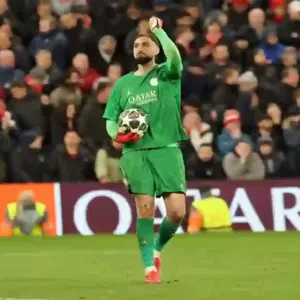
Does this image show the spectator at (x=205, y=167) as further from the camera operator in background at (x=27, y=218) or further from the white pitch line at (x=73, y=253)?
the white pitch line at (x=73, y=253)

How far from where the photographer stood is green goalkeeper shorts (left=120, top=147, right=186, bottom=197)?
11.4 m

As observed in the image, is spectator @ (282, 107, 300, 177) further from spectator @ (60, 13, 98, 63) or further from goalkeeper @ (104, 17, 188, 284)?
goalkeeper @ (104, 17, 188, 284)

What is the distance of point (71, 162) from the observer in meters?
20.6

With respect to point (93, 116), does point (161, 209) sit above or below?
below

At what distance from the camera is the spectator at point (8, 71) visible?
21.5 meters

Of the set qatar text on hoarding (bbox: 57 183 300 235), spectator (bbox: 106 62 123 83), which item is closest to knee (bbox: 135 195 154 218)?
qatar text on hoarding (bbox: 57 183 300 235)

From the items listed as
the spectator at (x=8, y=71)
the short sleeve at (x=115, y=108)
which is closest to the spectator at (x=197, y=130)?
the spectator at (x=8, y=71)

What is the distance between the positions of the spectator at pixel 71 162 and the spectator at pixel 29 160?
0.19m

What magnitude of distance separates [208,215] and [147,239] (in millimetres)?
8192

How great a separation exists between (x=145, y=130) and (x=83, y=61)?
1013 centimetres

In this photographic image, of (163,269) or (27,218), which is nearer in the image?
(163,269)

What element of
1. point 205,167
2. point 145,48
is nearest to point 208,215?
point 205,167

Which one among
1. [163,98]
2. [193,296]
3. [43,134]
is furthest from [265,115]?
[193,296]

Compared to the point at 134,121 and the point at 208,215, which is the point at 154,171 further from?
the point at 208,215
